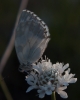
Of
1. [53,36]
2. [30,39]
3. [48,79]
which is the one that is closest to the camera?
[48,79]

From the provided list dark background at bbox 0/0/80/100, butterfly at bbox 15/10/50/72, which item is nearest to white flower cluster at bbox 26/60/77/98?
butterfly at bbox 15/10/50/72

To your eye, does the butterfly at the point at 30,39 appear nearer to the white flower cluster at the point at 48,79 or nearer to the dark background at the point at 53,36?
the white flower cluster at the point at 48,79

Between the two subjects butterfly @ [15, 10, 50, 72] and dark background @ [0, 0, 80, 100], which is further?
dark background @ [0, 0, 80, 100]

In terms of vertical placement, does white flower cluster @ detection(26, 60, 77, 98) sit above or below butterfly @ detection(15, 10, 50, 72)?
below

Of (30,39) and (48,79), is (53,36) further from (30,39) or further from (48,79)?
(48,79)

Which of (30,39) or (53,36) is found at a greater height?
(30,39)

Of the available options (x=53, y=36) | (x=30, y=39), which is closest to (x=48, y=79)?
(x=30, y=39)

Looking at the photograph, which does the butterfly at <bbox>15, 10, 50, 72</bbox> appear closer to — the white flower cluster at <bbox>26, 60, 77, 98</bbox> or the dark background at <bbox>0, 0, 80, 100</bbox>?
the white flower cluster at <bbox>26, 60, 77, 98</bbox>

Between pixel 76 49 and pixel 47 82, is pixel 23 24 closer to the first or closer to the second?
pixel 47 82
